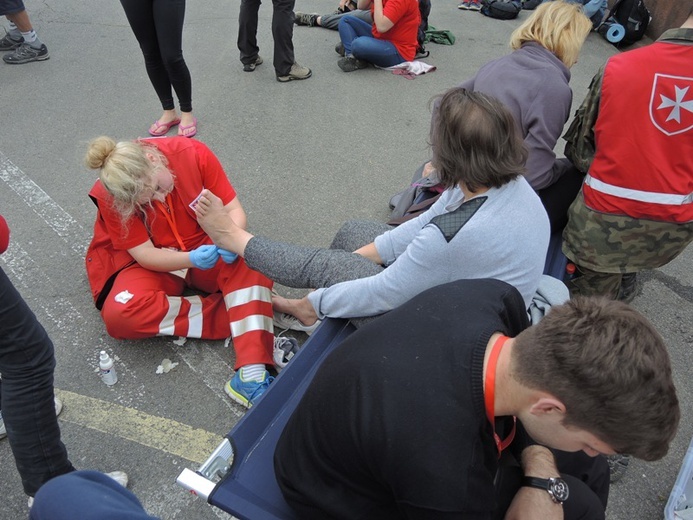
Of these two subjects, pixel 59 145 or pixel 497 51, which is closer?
pixel 59 145

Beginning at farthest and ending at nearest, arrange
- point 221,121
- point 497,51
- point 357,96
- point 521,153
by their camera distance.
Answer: point 497,51
point 357,96
point 221,121
point 521,153

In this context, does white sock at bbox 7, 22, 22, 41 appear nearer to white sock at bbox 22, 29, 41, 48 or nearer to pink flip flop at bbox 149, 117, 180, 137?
white sock at bbox 22, 29, 41, 48

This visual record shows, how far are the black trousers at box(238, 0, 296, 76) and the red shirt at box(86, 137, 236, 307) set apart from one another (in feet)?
8.09

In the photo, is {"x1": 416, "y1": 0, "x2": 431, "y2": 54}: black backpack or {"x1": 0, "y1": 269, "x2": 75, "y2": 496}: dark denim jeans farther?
{"x1": 416, "y1": 0, "x2": 431, "y2": 54}: black backpack

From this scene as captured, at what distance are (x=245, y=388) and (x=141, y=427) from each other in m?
0.45

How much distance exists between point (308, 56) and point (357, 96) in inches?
38.6

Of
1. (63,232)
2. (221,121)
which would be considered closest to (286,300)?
(63,232)

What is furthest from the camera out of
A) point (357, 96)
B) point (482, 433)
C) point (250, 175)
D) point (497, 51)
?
point (497, 51)

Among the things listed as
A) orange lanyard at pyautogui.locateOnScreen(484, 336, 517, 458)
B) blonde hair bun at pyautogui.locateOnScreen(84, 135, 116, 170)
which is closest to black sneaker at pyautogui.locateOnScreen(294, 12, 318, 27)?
blonde hair bun at pyautogui.locateOnScreen(84, 135, 116, 170)

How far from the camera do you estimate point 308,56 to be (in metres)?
5.48

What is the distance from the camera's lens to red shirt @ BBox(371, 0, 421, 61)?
4.87m

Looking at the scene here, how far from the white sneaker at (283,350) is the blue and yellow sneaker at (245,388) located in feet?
0.33

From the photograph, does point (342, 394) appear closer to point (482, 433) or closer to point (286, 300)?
point (482, 433)

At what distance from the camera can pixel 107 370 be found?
237 centimetres
